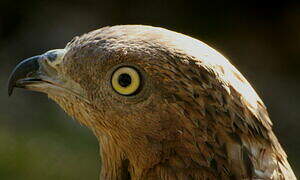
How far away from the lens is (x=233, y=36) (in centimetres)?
1529

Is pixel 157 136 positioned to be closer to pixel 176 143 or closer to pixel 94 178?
pixel 176 143

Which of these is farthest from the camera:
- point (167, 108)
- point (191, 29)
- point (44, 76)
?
point (191, 29)

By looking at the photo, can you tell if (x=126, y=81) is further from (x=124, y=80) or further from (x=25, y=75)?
(x=25, y=75)

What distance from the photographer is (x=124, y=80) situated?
13.8 ft

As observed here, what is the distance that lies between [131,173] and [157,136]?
45 centimetres

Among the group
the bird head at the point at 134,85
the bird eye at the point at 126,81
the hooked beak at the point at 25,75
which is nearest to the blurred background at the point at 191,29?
the hooked beak at the point at 25,75

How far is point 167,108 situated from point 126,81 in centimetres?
38

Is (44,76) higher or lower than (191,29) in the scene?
higher

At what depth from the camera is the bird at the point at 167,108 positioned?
4.05 meters

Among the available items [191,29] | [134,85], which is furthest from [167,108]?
[191,29]

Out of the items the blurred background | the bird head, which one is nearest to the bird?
the bird head

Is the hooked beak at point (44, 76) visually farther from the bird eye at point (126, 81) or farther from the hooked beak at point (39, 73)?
the bird eye at point (126, 81)

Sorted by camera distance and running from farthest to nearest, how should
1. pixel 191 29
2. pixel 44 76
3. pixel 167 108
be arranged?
pixel 191 29 < pixel 44 76 < pixel 167 108

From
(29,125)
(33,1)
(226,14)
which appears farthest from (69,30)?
(226,14)
